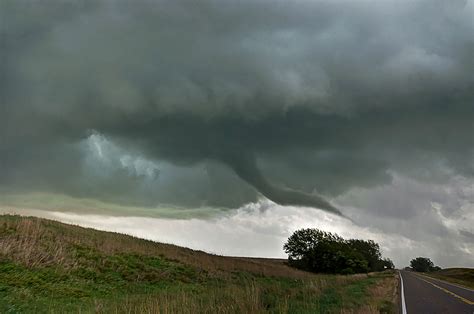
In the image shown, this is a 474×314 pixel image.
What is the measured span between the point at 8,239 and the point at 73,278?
5.52m

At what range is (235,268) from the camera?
127 feet

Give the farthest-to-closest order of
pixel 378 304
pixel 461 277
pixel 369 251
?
pixel 369 251 → pixel 461 277 → pixel 378 304

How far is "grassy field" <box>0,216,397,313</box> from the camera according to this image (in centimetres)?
1428

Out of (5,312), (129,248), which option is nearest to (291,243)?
(129,248)

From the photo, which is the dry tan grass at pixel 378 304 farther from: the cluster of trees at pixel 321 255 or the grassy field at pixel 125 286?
the cluster of trees at pixel 321 255

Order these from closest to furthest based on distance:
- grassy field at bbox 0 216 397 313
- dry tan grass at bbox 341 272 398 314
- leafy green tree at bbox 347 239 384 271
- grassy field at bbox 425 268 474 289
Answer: dry tan grass at bbox 341 272 398 314 < grassy field at bbox 0 216 397 313 < grassy field at bbox 425 268 474 289 < leafy green tree at bbox 347 239 384 271

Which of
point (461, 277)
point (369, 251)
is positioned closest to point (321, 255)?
point (461, 277)

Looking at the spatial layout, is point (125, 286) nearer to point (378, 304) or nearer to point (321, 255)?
point (378, 304)

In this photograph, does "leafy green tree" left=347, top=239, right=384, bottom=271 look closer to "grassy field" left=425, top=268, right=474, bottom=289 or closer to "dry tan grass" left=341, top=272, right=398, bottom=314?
"grassy field" left=425, top=268, right=474, bottom=289

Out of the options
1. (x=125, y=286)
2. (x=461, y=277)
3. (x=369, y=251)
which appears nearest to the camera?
(x=125, y=286)

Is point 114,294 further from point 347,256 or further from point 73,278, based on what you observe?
point 347,256

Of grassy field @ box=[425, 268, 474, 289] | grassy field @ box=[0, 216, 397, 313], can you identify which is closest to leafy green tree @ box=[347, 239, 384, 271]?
grassy field @ box=[425, 268, 474, 289]

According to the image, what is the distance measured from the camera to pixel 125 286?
22.7 metres

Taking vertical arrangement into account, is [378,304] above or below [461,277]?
below
